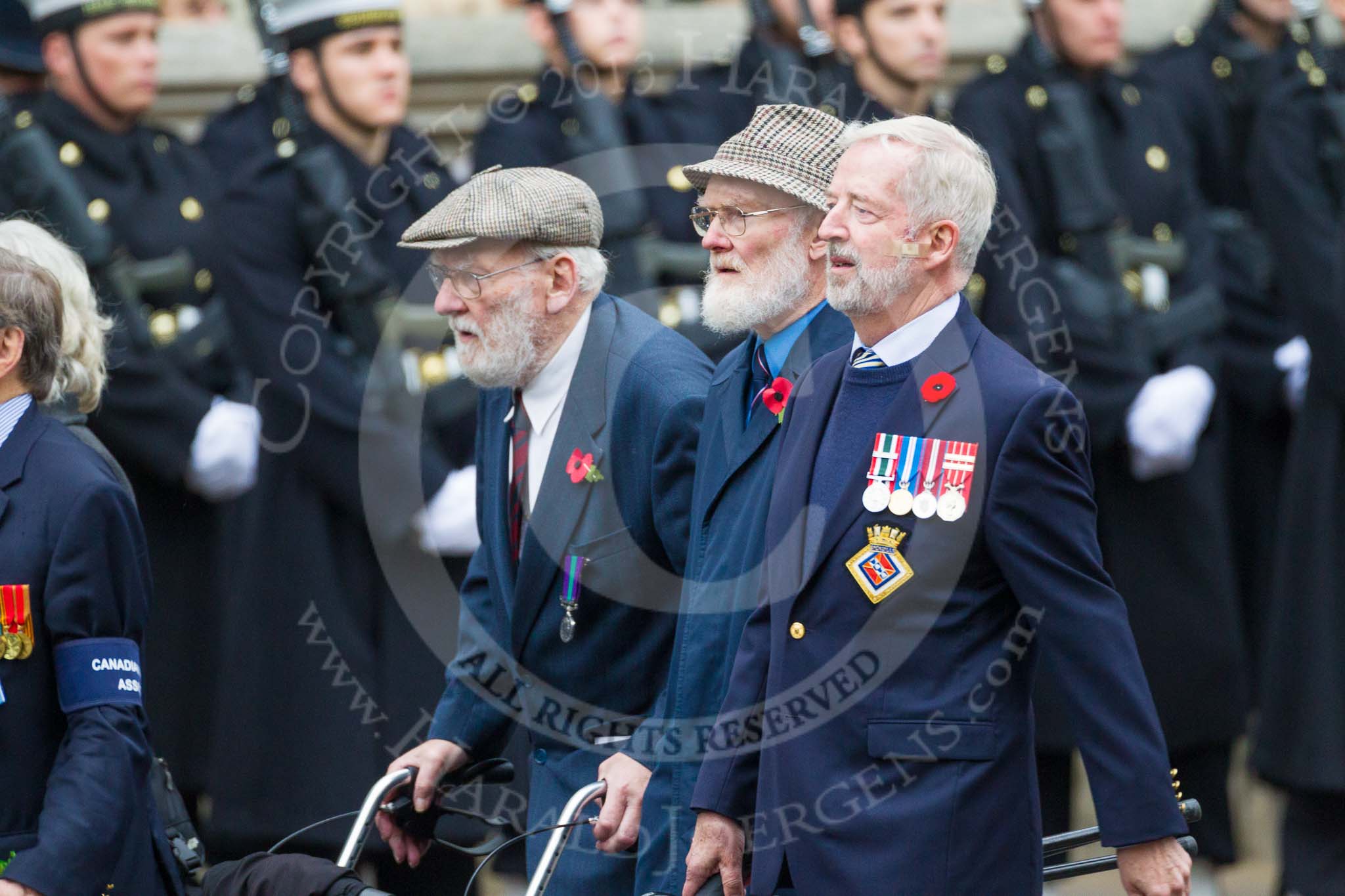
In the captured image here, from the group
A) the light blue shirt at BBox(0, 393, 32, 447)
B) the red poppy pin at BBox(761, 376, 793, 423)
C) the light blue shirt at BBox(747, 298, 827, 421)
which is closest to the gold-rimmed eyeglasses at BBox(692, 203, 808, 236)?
the light blue shirt at BBox(747, 298, 827, 421)

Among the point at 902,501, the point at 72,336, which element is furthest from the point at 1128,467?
the point at 72,336

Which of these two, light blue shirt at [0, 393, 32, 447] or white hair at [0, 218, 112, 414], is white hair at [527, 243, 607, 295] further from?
light blue shirt at [0, 393, 32, 447]

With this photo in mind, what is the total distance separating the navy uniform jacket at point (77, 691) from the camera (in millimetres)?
3479

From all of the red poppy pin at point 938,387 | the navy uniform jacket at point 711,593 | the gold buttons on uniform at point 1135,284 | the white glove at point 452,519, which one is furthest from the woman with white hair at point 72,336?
the gold buttons on uniform at point 1135,284

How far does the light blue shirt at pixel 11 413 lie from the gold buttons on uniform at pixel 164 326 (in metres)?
2.58

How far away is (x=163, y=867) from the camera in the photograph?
3639 millimetres

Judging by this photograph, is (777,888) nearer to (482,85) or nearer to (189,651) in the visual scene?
(189,651)

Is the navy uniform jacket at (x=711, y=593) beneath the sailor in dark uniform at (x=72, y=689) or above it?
beneath

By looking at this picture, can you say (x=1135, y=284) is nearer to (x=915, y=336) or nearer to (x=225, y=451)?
(x=225, y=451)

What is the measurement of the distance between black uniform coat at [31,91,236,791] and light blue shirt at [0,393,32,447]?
243 cm

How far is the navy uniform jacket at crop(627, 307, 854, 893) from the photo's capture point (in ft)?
12.1

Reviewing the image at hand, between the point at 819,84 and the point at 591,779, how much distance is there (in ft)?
9.87

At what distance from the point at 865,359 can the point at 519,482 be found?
100cm

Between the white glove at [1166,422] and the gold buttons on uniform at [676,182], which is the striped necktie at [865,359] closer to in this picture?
the white glove at [1166,422]
